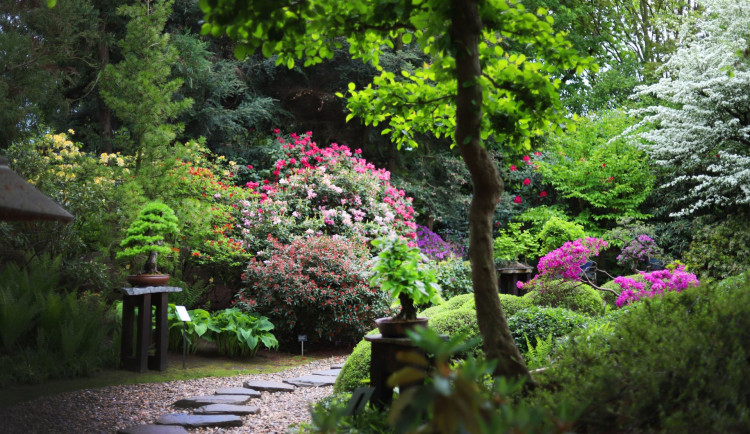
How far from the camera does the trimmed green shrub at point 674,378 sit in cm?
208

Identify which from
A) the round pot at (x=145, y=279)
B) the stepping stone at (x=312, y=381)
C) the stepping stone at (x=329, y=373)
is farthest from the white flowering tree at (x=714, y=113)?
the round pot at (x=145, y=279)

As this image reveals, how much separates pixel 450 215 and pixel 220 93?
546 cm

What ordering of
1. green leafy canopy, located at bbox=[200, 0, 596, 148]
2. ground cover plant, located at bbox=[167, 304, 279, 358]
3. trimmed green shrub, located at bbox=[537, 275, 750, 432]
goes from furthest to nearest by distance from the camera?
ground cover plant, located at bbox=[167, 304, 279, 358] → green leafy canopy, located at bbox=[200, 0, 596, 148] → trimmed green shrub, located at bbox=[537, 275, 750, 432]

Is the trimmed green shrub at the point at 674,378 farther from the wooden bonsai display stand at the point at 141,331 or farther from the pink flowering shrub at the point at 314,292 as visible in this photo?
the pink flowering shrub at the point at 314,292

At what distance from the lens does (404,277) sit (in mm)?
3561

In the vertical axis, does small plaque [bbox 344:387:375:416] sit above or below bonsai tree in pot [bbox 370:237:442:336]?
below

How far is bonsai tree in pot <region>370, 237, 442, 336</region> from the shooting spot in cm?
356

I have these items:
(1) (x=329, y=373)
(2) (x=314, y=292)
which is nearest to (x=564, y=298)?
(1) (x=329, y=373)

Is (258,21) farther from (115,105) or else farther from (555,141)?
(555,141)

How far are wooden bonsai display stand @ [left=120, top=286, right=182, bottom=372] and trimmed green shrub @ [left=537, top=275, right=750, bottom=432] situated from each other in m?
4.60

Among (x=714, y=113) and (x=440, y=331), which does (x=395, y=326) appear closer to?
(x=440, y=331)

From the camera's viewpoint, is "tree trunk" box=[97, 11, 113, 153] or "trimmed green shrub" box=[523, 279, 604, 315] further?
"tree trunk" box=[97, 11, 113, 153]

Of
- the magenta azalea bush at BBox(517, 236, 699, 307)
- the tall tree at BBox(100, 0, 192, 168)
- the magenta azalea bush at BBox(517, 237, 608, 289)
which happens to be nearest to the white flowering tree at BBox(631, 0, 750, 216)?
the magenta azalea bush at BBox(517, 236, 699, 307)

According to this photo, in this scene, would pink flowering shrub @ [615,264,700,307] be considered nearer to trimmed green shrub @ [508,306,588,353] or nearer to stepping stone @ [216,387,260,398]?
trimmed green shrub @ [508,306,588,353]
